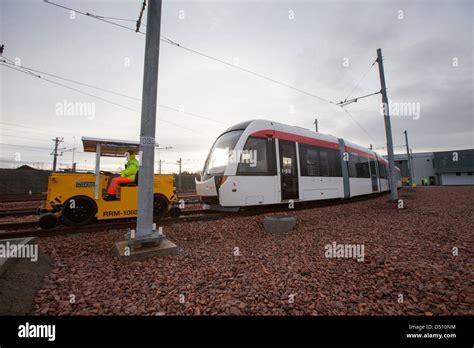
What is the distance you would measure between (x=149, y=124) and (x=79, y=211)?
383 centimetres

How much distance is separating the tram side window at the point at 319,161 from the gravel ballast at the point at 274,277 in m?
4.10

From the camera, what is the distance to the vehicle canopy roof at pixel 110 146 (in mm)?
5473

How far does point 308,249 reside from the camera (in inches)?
145

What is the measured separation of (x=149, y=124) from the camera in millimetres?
3738

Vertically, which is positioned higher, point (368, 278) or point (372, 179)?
point (372, 179)

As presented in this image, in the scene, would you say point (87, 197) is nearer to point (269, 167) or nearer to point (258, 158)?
point (258, 158)

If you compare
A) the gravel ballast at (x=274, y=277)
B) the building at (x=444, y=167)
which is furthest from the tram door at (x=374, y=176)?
the building at (x=444, y=167)

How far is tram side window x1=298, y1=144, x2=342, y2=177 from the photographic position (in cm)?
821

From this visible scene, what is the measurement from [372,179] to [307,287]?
14090 mm

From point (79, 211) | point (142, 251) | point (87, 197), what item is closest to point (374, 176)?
point (142, 251)

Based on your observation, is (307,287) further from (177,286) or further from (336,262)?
(177,286)

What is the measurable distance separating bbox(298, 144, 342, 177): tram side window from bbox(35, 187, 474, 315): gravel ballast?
161 inches

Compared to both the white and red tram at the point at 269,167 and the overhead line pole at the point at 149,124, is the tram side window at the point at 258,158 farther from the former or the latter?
the overhead line pole at the point at 149,124
